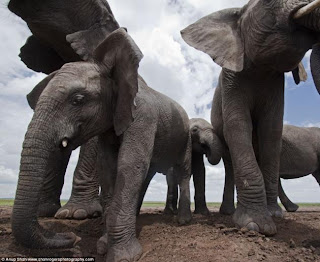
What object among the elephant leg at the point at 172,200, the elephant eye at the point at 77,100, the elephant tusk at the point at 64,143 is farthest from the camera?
the elephant leg at the point at 172,200

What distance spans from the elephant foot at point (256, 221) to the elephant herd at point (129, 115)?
0.01m

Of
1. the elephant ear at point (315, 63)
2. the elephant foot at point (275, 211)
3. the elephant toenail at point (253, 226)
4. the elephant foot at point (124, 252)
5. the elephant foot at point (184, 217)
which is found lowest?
the elephant foot at point (124, 252)

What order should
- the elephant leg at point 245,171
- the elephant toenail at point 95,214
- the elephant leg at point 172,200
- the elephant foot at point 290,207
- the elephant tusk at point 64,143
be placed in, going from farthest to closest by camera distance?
the elephant foot at point 290,207 < the elephant leg at point 172,200 < the elephant toenail at point 95,214 < the elephant leg at point 245,171 < the elephant tusk at point 64,143

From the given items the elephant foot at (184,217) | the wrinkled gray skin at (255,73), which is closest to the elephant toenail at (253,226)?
the wrinkled gray skin at (255,73)

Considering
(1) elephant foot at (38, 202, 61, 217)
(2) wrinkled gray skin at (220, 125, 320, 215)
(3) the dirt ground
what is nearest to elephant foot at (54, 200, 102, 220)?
(3) the dirt ground

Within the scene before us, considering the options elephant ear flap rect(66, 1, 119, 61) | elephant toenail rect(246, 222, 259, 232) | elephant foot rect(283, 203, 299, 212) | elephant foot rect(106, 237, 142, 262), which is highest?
elephant ear flap rect(66, 1, 119, 61)

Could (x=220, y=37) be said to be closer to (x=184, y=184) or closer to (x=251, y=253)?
(x=184, y=184)

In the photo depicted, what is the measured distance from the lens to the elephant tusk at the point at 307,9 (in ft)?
9.78

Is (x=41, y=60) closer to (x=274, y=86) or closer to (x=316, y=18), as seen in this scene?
(x=274, y=86)

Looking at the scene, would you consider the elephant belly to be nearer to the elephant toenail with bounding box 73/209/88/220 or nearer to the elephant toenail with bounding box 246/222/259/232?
the elephant toenail with bounding box 246/222/259/232

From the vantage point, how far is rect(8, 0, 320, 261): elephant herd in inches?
109

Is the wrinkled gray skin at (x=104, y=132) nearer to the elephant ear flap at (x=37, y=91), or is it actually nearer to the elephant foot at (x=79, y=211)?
the elephant ear flap at (x=37, y=91)

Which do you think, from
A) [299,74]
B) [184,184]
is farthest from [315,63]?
[184,184]

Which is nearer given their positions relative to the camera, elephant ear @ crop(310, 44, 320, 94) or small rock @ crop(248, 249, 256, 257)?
small rock @ crop(248, 249, 256, 257)
